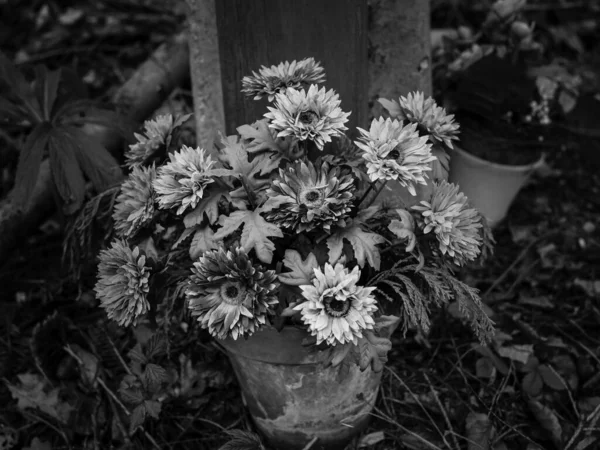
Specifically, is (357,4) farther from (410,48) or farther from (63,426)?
(63,426)

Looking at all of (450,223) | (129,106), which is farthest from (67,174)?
(450,223)

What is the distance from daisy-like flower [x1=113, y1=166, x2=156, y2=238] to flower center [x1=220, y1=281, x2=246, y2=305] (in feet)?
0.87

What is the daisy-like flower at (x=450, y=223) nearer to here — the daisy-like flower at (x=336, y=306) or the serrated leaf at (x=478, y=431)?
the daisy-like flower at (x=336, y=306)

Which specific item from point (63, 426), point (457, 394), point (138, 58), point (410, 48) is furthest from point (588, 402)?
point (138, 58)

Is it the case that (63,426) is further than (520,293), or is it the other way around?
(520,293)

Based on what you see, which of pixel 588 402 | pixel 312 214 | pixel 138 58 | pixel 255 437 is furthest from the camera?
pixel 138 58

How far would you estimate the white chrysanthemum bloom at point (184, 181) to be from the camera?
1308 millimetres

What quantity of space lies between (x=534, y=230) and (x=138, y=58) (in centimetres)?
215

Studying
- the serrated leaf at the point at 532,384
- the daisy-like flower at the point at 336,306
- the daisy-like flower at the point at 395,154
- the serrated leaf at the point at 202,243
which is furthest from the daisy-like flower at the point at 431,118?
the serrated leaf at the point at 532,384

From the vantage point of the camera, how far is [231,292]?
1.27 m

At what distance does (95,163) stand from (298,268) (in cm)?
94

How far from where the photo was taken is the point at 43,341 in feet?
6.31

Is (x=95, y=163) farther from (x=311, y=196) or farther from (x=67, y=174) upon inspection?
(x=311, y=196)

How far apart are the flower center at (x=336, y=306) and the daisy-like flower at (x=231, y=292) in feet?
0.38
